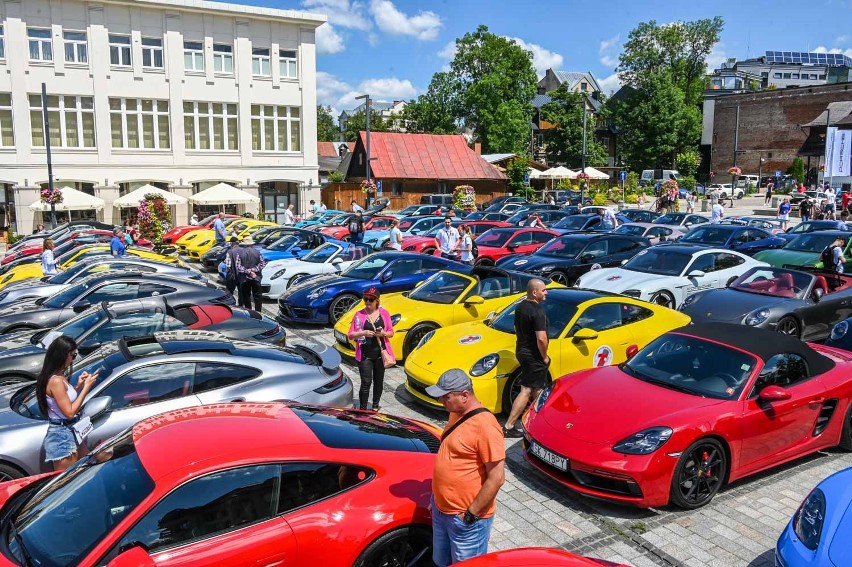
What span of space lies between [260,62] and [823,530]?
43.4 metres

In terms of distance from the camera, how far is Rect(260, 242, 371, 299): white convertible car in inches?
613

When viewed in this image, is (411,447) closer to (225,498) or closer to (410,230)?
(225,498)

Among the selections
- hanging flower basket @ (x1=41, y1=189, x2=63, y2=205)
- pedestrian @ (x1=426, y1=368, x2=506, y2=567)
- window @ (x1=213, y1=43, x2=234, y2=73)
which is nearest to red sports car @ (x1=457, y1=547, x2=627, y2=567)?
pedestrian @ (x1=426, y1=368, x2=506, y2=567)

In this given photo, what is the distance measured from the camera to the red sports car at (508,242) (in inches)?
755

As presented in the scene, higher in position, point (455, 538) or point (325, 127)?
point (325, 127)

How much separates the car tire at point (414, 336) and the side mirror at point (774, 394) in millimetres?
5255

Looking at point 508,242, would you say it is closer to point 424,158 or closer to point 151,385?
point 151,385

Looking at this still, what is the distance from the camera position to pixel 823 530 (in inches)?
165

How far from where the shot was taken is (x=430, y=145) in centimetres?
5381

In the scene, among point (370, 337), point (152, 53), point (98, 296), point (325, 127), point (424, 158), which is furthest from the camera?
point (325, 127)

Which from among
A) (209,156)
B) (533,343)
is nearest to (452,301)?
(533,343)

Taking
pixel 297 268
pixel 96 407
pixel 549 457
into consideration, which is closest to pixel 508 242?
pixel 297 268

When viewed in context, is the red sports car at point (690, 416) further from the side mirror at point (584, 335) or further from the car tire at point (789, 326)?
the car tire at point (789, 326)

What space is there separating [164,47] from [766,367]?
40.6m
